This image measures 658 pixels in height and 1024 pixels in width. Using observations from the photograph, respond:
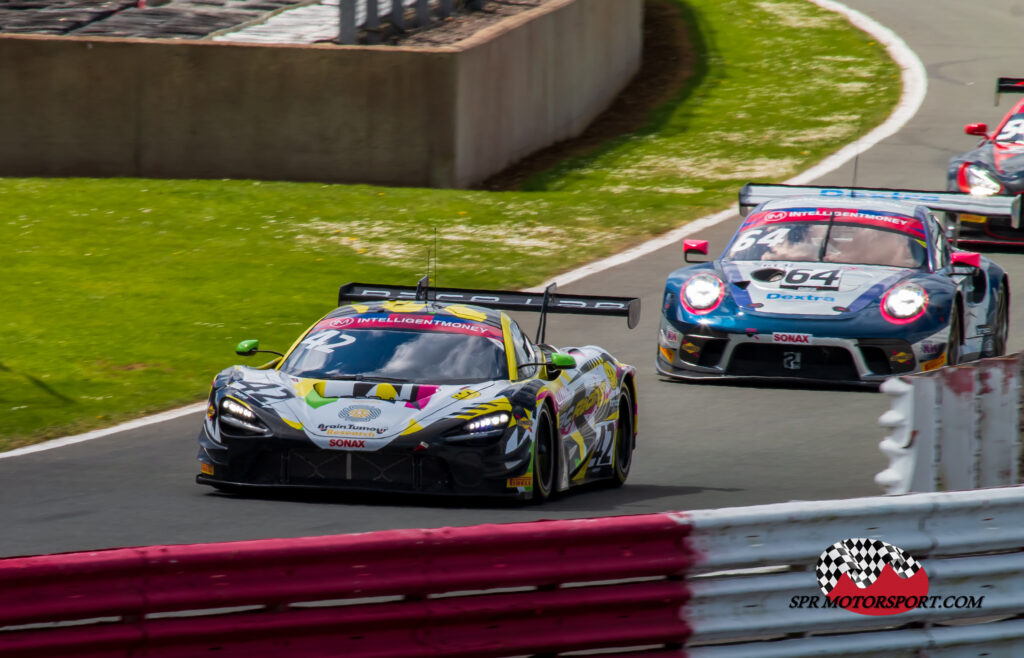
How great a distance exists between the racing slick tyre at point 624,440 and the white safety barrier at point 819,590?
14.5 feet

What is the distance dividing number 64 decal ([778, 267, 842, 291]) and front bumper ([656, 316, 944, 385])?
570mm

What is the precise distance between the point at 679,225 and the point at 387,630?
1576 centimetres

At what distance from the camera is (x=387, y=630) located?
5.77m

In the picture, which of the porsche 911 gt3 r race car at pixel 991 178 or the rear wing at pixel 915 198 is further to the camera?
the porsche 911 gt3 r race car at pixel 991 178

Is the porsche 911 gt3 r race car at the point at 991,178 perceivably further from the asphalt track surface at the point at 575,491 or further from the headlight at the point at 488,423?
the headlight at the point at 488,423

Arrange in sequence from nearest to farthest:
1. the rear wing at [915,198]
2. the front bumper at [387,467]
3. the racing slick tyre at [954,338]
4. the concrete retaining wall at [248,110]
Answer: the front bumper at [387,467]
the racing slick tyre at [954,338]
the rear wing at [915,198]
the concrete retaining wall at [248,110]

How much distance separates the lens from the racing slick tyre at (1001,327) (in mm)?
14305

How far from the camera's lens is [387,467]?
30.7 ft

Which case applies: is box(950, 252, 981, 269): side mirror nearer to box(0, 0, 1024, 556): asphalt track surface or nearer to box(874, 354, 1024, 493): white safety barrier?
box(0, 0, 1024, 556): asphalt track surface

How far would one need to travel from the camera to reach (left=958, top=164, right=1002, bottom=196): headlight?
18906mm

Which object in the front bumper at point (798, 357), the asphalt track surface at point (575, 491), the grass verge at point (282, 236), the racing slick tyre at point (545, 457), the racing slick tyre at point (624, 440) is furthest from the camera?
the grass verge at point (282, 236)

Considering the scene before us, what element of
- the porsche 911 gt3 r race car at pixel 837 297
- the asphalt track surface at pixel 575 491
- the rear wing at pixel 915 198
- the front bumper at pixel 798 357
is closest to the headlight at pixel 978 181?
the asphalt track surface at pixel 575 491

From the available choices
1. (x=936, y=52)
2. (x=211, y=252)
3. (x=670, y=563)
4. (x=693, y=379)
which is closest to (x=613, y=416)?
(x=693, y=379)

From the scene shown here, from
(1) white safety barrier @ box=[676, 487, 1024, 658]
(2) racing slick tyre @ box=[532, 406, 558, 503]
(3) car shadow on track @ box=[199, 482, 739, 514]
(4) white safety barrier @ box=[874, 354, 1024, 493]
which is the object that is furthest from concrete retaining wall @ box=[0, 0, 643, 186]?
(1) white safety barrier @ box=[676, 487, 1024, 658]
